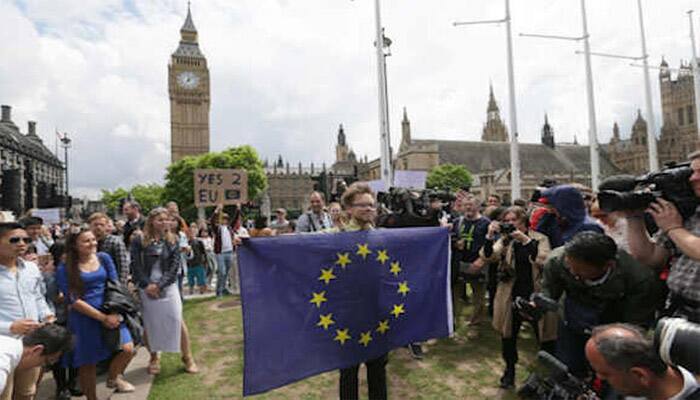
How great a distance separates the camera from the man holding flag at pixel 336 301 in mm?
2828

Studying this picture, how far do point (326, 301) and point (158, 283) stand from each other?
271 cm

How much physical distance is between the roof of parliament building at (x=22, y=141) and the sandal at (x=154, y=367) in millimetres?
69470

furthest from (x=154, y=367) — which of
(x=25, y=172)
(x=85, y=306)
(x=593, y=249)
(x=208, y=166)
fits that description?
(x=208, y=166)

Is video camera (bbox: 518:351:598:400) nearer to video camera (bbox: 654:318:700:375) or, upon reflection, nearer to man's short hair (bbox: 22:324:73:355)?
video camera (bbox: 654:318:700:375)

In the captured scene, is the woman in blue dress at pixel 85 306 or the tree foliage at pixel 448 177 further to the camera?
the tree foliage at pixel 448 177

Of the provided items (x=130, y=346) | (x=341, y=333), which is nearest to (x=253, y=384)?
(x=341, y=333)

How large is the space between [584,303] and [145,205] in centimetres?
9650

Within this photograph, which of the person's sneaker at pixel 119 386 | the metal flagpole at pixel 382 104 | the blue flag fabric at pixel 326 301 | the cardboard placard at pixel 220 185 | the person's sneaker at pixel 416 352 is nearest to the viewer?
the blue flag fabric at pixel 326 301

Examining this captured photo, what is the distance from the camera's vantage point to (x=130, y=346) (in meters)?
4.19

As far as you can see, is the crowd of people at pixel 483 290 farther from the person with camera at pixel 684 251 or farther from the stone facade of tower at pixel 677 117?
the stone facade of tower at pixel 677 117

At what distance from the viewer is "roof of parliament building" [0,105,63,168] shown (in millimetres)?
62412

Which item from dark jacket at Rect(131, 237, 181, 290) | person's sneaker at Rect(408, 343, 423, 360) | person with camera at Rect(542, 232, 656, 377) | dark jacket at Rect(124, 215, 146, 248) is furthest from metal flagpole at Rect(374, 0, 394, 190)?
person with camera at Rect(542, 232, 656, 377)

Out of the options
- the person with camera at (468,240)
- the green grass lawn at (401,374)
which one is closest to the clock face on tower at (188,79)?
the green grass lawn at (401,374)

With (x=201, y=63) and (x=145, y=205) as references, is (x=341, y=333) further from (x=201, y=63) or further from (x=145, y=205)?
(x=201, y=63)
